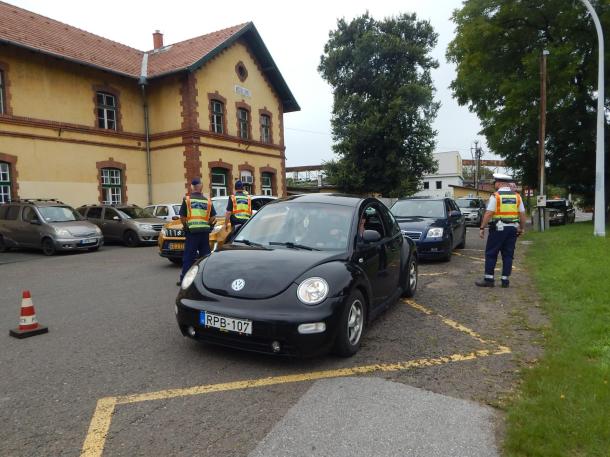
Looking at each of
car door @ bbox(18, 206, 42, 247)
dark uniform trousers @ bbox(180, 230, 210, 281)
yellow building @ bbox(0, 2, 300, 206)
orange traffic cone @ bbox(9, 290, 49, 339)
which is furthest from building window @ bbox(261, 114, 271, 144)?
orange traffic cone @ bbox(9, 290, 49, 339)

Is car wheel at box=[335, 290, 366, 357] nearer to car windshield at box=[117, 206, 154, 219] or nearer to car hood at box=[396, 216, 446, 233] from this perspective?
car hood at box=[396, 216, 446, 233]

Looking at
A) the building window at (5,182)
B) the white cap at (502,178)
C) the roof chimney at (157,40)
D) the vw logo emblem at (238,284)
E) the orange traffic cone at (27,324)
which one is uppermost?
the roof chimney at (157,40)

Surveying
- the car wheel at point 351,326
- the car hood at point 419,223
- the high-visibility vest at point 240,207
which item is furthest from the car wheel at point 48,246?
the car wheel at point 351,326

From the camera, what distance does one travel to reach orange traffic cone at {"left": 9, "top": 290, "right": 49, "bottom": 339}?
4.95 metres

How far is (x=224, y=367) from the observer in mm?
3971

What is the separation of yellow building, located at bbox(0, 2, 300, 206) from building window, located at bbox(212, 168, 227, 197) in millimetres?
59

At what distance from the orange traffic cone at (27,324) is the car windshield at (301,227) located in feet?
7.94

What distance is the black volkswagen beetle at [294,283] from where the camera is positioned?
3.77 m

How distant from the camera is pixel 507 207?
7.39 meters

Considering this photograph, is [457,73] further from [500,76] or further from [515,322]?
[515,322]

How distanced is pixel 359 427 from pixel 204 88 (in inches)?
881

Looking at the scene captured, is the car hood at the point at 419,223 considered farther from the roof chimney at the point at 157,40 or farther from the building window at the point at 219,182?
the roof chimney at the point at 157,40

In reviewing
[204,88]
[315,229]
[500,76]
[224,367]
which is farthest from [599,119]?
[204,88]

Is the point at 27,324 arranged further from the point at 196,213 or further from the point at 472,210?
the point at 472,210
